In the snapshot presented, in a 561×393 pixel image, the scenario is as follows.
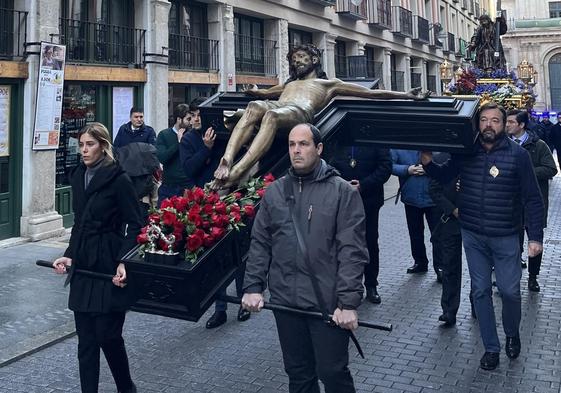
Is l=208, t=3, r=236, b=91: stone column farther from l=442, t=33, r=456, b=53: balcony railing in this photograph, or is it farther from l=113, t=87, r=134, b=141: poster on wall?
l=442, t=33, r=456, b=53: balcony railing

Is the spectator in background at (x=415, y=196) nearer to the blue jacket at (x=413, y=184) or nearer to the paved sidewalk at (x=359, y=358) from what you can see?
the blue jacket at (x=413, y=184)

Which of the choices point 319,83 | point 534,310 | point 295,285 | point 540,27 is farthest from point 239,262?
point 540,27

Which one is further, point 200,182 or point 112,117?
point 112,117

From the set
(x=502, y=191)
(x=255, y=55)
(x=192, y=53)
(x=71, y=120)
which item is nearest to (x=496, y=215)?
(x=502, y=191)

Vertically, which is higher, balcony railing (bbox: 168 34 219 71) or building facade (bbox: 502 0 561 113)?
building facade (bbox: 502 0 561 113)

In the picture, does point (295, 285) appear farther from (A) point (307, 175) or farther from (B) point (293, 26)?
(B) point (293, 26)

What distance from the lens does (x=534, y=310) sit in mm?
6277

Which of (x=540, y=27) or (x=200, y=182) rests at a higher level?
(x=540, y=27)

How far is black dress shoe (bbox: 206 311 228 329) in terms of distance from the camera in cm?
594

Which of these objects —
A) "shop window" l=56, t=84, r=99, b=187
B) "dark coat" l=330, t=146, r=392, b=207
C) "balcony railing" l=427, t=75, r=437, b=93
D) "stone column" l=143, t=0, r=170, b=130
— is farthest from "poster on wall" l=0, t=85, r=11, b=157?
"balcony railing" l=427, t=75, r=437, b=93

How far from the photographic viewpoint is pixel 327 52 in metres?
21.8

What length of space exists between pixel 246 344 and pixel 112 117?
8387 mm

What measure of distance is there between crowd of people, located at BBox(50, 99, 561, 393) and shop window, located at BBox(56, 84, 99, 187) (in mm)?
6539

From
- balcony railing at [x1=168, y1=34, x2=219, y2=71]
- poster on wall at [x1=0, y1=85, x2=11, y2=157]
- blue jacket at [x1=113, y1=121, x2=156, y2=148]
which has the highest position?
balcony railing at [x1=168, y1=34, x2=219, y2=71]
